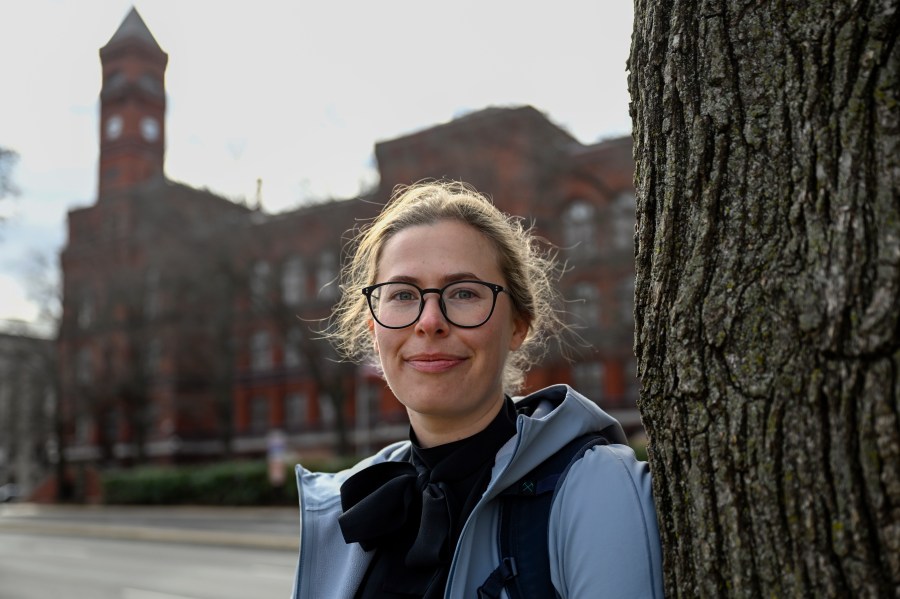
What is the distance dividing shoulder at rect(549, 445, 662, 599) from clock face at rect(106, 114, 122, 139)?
61857 mm

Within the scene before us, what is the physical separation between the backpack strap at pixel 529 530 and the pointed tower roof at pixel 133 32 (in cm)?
6199

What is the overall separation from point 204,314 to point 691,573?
40316 millimetres

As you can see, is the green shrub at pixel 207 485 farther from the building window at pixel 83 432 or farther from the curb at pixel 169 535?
the building window at pixel 83 432

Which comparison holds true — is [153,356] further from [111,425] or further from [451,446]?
[451,446]

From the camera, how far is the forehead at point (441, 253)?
2248 millimetres

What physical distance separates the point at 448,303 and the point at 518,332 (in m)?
0.31

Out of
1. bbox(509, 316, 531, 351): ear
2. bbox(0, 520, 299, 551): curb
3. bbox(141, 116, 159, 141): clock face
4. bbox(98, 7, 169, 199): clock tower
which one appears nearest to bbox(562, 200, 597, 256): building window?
bbox(0, 520, 299, 551): curb

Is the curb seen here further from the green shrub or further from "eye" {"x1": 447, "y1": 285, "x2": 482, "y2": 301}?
"eye" {"x1": 447, "y1": 285, "x2": 482, "y2": 301}

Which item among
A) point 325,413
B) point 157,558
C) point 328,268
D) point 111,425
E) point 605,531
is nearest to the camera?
point 605,531

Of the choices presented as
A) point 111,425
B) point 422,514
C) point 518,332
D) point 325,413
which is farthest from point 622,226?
point 111,425

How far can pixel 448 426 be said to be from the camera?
7.48ft

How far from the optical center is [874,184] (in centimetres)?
147

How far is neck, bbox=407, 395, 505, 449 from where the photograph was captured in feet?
7.44

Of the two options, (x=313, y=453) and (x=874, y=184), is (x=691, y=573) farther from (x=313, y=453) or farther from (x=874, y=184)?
(x=313, y=453)
